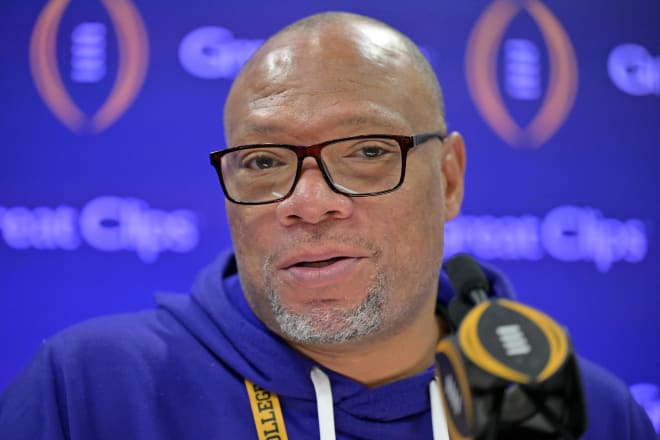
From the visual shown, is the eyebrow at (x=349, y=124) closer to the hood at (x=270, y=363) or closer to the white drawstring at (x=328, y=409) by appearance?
the hood at (x=270, y=363)

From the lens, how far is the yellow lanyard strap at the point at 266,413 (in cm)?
139

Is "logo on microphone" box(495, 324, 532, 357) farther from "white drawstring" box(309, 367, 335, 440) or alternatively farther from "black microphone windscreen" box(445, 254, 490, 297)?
"white drawstring" box(309, 367, 335, 440)

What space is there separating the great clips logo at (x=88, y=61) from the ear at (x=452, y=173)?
3.38ft

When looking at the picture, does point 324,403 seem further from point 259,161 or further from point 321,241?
point 259,161

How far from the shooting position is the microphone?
681 millimetres

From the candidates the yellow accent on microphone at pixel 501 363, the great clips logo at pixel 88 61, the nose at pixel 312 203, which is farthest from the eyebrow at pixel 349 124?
the great clips logo at pixel 88 61

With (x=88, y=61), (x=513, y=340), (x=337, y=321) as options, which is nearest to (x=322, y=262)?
(x=337, y=321)

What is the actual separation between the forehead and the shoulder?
732mm

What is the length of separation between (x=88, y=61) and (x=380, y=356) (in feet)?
4.25

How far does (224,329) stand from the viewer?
1.50 m

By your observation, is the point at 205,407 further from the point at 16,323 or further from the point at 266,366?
the point at 16,323

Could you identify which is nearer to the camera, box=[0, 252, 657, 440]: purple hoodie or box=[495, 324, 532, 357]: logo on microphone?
box=[495, 324, 532, 357]: logo on microphone

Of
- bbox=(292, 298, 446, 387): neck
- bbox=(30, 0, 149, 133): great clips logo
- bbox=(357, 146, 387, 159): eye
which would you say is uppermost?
bbox=(30, 0, 149, 133): great clips logo

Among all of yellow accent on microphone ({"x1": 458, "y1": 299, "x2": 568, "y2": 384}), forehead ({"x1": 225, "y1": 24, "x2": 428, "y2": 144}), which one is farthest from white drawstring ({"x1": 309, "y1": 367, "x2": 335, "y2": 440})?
yellow accent on microphone ({"x1": 458, "y1": 299, "x2": 568, "y2": 384})
